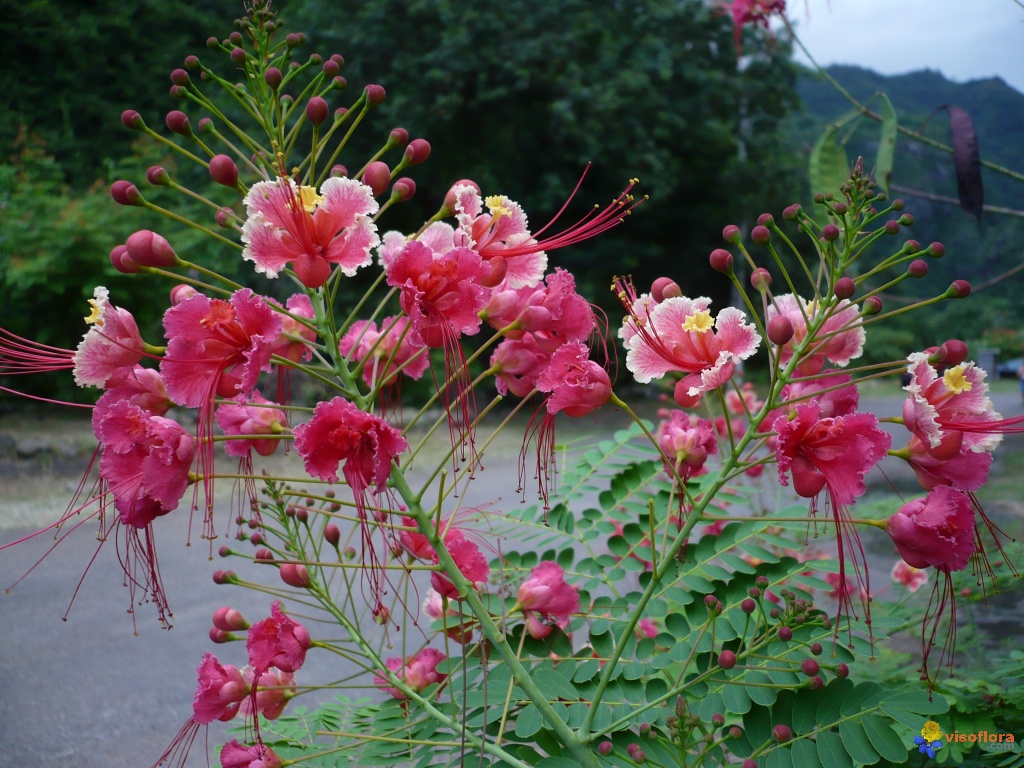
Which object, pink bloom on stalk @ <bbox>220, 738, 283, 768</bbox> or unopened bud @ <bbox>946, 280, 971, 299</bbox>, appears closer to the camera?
unopened bud @ <bbox>946, 280, 971, 299</bbox>

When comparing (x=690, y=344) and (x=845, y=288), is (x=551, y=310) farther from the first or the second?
(x=845, y=288)

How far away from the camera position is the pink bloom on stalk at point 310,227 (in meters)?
0.80

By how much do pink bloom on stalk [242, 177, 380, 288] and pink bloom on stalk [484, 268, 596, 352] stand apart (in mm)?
163

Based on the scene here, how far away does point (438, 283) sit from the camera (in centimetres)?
79

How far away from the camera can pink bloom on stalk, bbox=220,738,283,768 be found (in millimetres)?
899

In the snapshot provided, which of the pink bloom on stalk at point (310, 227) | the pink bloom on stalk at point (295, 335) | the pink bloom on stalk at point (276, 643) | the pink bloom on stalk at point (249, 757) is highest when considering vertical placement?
the pink bloom on stalk at point (310, 227)

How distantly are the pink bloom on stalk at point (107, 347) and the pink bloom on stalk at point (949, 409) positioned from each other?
2.54 feet

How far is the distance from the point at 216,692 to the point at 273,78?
709mm

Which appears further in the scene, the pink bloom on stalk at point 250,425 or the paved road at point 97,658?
the paved road at point 97,658

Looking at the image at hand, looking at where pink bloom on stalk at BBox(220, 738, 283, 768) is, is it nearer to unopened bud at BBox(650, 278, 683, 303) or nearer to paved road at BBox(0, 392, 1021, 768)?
paved road at BBox(0, 392, 1021, 768)

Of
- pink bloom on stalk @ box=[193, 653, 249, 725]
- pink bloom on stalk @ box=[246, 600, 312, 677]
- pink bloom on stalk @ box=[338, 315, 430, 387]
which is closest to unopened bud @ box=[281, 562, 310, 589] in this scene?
pink bloom on stalk @ box=[246, 600, 312, 677]

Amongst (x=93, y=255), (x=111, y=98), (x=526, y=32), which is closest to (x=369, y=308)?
(x=93, y=255)

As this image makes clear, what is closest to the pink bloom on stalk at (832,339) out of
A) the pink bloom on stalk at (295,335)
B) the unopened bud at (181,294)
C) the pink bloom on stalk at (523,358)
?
the pink bloom on stalk at (523,358)

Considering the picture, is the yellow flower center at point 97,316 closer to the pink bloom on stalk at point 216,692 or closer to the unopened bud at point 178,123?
the unopened bud at point 178,123
